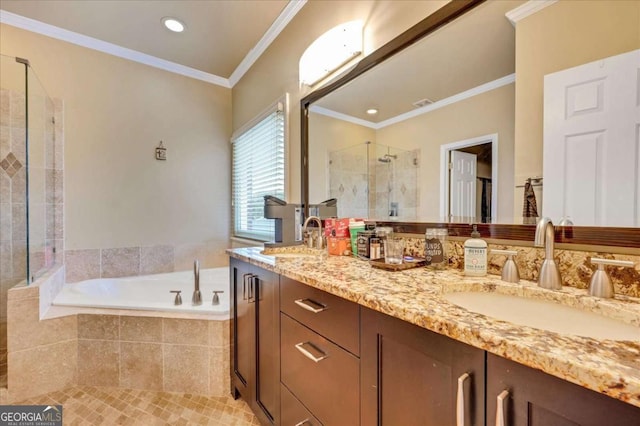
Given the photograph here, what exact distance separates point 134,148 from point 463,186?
2.82m

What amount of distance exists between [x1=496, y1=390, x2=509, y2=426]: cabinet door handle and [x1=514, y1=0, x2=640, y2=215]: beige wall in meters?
0.69

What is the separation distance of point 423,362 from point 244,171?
2.68 meters

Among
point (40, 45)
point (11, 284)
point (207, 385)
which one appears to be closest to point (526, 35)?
point (207, 385)

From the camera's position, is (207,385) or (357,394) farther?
(207,385)

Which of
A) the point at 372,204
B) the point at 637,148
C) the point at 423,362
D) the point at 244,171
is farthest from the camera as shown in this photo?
the point at 244,171

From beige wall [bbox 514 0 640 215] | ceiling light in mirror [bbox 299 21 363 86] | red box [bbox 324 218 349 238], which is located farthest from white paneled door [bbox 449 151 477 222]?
ceiling light in mirror [bbox 299 21 363 86]

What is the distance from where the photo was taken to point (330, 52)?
175 centimetres

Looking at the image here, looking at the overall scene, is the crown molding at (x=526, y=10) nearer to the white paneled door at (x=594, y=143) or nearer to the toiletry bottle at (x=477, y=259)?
the white paneled door at (x=594, y=143)

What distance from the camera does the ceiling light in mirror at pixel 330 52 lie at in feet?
5.23

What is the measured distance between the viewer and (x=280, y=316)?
1.18 meters

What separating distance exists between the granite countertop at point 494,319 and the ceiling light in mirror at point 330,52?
1244mm

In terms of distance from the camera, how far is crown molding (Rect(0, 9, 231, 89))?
219 cm

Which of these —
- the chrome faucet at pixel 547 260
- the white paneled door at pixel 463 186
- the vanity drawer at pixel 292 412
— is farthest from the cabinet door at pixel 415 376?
the white paneled door at pixel 463 186

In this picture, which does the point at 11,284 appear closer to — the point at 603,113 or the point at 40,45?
the point at 40,45
